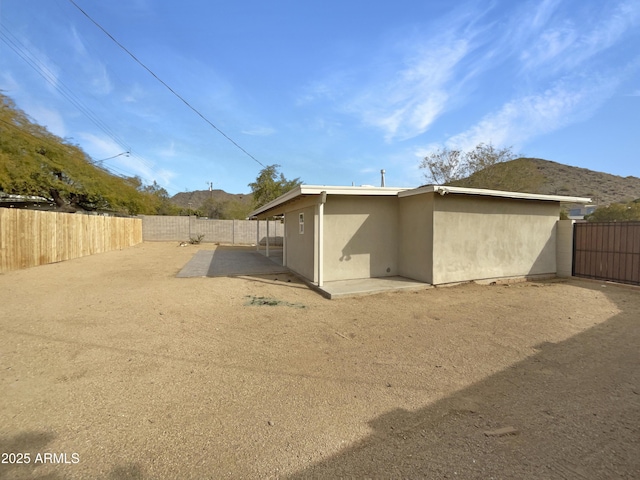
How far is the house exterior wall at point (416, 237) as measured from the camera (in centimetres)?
788

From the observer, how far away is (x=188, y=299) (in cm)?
648

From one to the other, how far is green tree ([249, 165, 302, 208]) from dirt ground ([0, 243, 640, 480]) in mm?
22809

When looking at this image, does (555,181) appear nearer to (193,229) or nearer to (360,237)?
(360,237)

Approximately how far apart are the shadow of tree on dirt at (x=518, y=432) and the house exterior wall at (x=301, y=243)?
5731 mm

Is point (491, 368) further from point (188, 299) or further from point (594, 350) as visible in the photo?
point (188, 299)

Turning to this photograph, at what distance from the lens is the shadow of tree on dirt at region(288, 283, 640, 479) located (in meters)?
1.90

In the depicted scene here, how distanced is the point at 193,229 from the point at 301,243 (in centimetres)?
1914

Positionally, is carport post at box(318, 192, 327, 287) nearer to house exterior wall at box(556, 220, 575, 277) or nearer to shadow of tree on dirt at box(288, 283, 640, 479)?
shadow of tree on dirt at box(288, 283, 640, 479)

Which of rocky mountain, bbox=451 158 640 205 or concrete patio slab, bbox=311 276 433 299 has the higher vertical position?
rocky mountain, bbox=451 158 640 205

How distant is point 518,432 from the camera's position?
2268 millimetres

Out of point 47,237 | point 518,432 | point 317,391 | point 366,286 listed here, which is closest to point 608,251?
point 366,286

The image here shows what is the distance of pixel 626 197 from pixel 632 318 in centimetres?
4158

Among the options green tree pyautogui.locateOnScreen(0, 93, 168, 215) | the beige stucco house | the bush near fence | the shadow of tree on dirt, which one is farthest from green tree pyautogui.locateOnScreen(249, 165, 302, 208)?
the shadow of tree on dirt

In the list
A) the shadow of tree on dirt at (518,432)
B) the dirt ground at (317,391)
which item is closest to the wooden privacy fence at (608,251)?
the dirt ground at (317,391)
